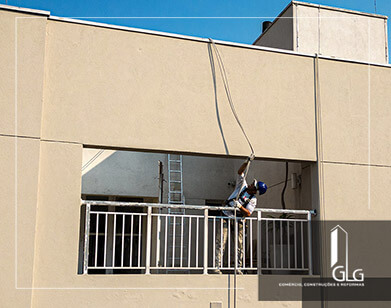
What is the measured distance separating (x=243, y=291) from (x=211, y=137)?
8.34 feet

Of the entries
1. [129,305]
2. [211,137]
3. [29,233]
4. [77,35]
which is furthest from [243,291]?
[77,35]

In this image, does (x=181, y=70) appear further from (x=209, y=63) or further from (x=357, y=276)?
(x=357, y=276)

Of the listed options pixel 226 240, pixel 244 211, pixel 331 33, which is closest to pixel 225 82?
pixel 244 211

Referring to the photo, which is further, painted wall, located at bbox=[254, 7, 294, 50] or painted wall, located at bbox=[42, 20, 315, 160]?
painted wall, located at bbox=[254, 7, 294, 50]

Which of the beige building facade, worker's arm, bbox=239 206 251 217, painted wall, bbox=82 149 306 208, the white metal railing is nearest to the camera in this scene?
the beige building facade

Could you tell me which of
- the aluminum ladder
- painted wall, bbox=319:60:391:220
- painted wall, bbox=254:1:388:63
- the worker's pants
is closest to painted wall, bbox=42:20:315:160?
painted wall, bbox=319:60:391:220

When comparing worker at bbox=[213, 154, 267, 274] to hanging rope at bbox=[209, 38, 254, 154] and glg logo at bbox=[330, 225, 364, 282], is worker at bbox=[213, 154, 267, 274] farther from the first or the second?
glg logo at bbox=[330, 225, 364, 282]

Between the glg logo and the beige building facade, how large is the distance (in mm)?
334

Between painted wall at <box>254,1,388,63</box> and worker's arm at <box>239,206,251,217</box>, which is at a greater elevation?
painted wall at <box>254,1,388,63</box>

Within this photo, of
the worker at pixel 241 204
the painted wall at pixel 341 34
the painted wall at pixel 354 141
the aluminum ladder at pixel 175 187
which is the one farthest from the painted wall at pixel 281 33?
the worker at pixel 241 204

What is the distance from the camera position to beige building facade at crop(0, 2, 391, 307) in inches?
316

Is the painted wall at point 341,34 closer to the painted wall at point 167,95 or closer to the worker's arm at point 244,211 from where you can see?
the painted wall at point 167,95

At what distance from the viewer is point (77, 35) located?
8789 mm

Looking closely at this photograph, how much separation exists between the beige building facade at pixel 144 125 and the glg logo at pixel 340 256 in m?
0.33
